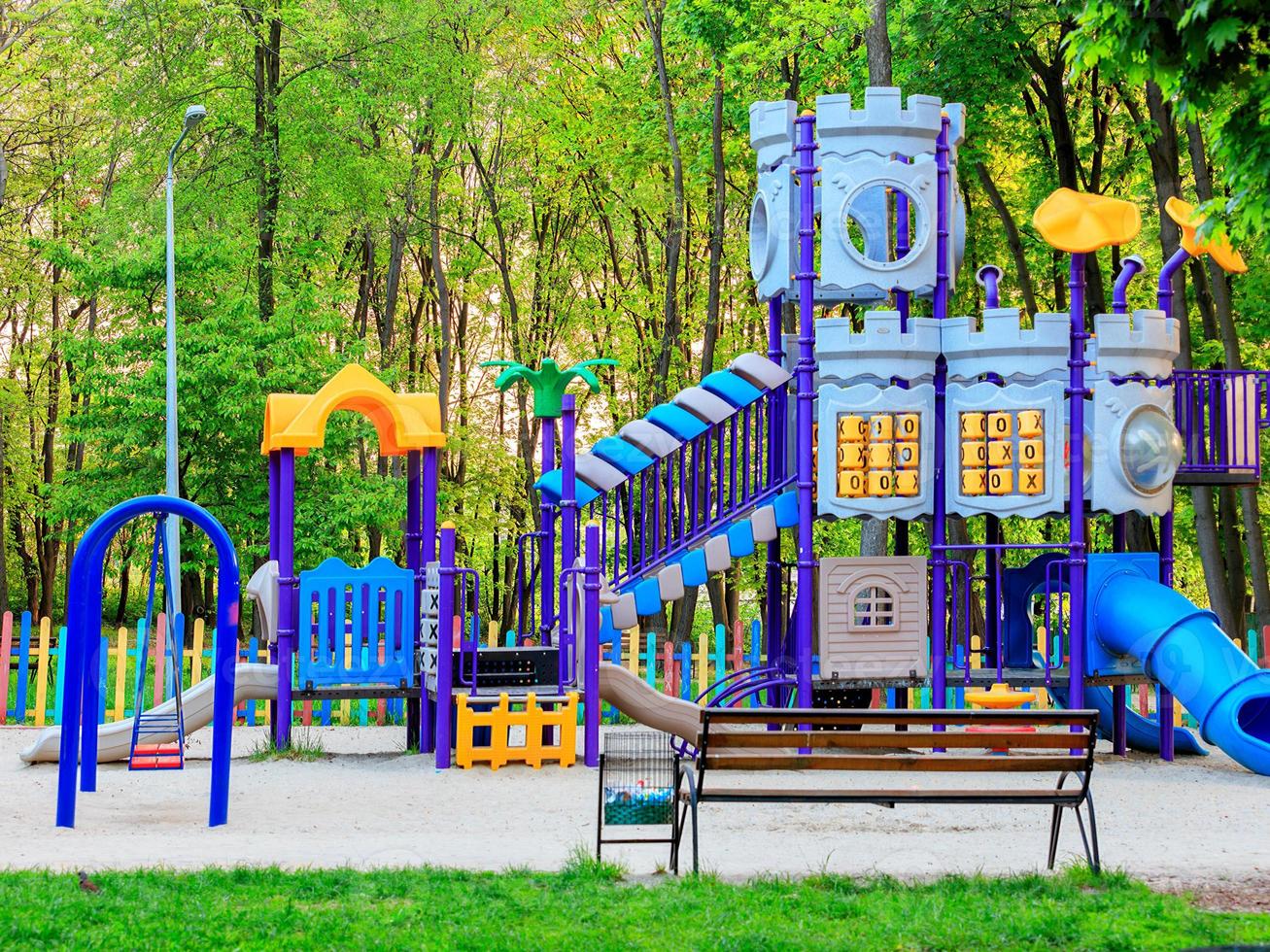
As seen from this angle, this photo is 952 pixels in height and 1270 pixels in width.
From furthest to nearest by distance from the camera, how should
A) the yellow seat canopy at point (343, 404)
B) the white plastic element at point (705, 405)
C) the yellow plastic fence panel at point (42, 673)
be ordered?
the yellow plastic fence panel at point (42, 673)
the white plastic element at point (705, 405)
the yellow seat canopy at point (343, 404)

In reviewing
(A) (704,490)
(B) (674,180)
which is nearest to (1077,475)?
(A) (704,490)

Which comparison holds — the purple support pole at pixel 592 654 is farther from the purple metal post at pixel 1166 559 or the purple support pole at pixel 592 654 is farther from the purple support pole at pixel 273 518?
the purple metal post at pixel 1166 559

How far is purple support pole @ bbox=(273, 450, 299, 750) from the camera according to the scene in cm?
1338

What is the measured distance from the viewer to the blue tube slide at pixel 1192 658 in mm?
12875

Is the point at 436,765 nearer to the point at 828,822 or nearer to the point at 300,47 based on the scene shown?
the point at 828,822

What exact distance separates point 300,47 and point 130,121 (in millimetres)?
3090

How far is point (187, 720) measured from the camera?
530 inches

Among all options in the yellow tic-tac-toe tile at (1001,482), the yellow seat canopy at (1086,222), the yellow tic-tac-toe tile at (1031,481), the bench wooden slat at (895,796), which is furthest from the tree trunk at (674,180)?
the bench wooden slat at (895,796)

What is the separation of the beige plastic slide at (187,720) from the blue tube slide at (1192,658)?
7.89 meters

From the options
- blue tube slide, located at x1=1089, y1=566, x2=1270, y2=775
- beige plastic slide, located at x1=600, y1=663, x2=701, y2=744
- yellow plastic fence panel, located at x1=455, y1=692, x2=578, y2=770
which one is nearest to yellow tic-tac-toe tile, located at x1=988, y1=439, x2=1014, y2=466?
blue tube slide, located at x1=1089, y1=566, x2=1270, y2=775

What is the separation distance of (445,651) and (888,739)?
6.03m

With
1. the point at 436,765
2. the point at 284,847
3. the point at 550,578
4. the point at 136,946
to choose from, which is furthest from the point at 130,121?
the point at 136,946

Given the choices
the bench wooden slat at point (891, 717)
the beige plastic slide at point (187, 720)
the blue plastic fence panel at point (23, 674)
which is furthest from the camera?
the blue plastic fence panel at point (23, 674)

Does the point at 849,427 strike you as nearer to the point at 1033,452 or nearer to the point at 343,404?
the point at 1033,452
